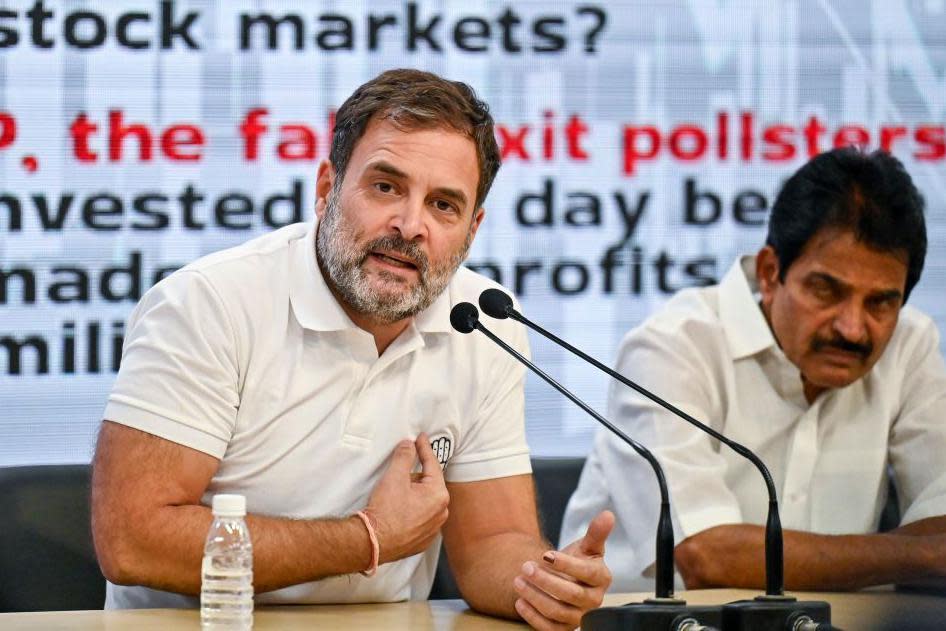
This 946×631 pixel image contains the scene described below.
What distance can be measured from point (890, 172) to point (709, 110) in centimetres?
96

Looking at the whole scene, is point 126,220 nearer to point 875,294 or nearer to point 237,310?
point 237,310

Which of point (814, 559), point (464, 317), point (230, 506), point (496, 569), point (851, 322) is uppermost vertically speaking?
point (464, 317)

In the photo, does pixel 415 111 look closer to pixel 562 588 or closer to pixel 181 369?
pixel 181 369

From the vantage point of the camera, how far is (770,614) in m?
1.97

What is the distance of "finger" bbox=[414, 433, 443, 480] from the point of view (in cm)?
257

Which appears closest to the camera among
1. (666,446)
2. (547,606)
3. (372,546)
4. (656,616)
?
(656,616)

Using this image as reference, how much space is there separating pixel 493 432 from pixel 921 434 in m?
1.17

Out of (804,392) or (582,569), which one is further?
(804,392)

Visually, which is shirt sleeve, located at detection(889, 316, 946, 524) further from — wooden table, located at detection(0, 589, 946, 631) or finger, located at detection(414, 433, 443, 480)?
finger, located at detection(414, 433, 443, 480)

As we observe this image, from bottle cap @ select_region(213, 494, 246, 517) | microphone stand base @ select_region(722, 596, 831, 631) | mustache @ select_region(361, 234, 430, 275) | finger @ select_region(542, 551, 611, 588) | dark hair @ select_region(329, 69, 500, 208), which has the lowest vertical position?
finger @ select_region(542, 551, 611, 588)

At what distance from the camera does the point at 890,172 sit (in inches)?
127

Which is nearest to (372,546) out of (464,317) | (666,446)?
(464,317)

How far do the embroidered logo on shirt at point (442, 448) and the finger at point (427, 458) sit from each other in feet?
0.18

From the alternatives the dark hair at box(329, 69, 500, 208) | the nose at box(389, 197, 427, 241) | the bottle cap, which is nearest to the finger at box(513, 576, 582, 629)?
the bottle cap
